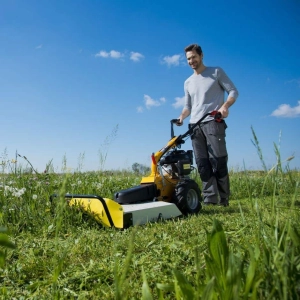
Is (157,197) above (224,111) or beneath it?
beneath

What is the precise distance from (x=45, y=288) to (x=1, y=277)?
1.06ft

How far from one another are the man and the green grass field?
81.8 inches

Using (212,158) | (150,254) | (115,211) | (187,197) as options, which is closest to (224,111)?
(212,158)

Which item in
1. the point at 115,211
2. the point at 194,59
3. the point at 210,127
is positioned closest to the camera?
the point at 115,211

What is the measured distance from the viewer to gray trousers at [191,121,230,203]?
5.01 m

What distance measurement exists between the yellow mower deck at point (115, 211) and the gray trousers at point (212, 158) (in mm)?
1677

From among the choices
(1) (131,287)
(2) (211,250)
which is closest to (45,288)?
(1) (131,287)

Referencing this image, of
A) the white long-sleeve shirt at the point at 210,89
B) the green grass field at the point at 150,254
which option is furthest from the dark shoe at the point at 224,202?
the green grass field at the point at 150,254

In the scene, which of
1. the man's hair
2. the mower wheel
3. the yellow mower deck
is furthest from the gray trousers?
the yellow mower deck

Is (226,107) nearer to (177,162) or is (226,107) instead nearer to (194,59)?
(194,59)

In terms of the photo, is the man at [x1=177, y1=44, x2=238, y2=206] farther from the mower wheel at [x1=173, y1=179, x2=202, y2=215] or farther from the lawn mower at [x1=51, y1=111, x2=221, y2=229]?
the mower wheel at [x1=173, y1=179, x2=202, y2=215]

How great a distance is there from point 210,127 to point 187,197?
124 centimetres

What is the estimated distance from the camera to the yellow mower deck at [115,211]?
3215 mm

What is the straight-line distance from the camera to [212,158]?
5145 mm
